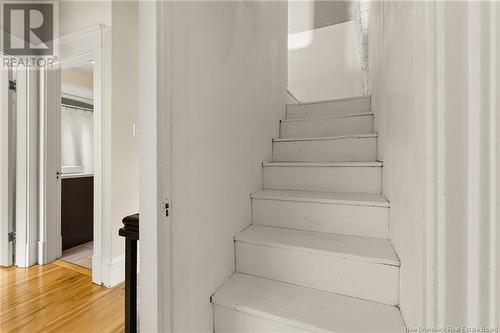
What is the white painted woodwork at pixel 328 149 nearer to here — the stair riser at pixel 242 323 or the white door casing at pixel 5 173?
the stair riser at pixel 242 323

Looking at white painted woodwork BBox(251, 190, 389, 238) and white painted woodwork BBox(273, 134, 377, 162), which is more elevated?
white painted woodwork BBox(273, 134, 377, 162)

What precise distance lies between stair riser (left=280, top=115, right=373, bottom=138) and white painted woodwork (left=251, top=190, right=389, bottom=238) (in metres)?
0.67

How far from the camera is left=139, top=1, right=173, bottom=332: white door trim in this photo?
0.76 m

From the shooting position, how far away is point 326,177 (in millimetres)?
1520

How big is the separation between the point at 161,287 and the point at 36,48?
9.04 ft

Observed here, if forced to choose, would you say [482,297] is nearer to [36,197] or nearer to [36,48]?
[36,197]

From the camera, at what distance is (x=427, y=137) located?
0.47m

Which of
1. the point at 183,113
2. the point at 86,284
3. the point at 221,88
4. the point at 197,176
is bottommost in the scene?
the point at 86,284

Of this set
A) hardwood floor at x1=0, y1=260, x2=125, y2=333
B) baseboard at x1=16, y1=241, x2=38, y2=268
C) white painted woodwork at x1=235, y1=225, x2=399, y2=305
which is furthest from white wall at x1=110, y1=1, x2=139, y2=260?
white painted woodwork at x1=235, y1=225, x2=399, y2=305

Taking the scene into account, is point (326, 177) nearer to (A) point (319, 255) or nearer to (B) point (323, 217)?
(B) point (323, 217)

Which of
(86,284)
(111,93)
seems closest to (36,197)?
(86,284)

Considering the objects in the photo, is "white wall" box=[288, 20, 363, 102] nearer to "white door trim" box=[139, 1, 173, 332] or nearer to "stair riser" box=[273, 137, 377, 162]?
"stair riser" box=[273, 137, 377, 162]

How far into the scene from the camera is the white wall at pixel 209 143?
0.86 metres

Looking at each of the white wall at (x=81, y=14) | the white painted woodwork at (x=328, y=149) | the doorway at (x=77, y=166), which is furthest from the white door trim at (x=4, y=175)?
the white painted woodwork at (x=328, y=149)
